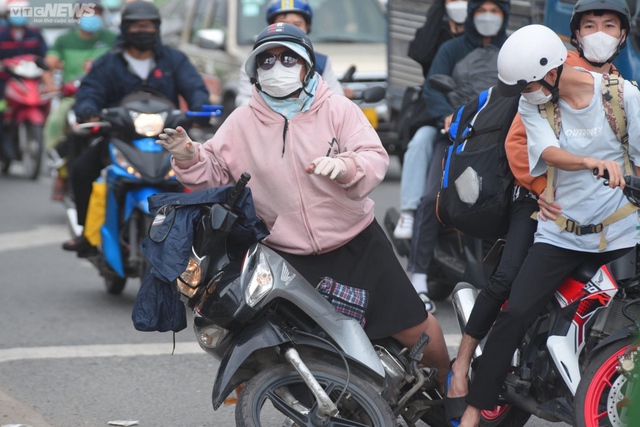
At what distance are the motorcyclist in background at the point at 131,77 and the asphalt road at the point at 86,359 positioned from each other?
636 mm

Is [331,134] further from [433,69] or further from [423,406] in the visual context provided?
[433,69]

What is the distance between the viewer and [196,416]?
5621 millimetres

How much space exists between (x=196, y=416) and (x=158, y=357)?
1116 millimetres

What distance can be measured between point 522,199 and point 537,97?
1.82 ft

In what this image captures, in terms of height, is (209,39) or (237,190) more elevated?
(237,190)

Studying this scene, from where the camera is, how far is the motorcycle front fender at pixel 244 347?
4363 mm

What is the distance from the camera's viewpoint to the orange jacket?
15.1ft

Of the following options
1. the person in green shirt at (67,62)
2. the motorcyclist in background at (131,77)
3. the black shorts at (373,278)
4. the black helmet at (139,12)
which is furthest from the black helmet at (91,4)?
the black shorts at (373,278)

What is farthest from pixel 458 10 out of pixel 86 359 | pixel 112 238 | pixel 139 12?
pixel 86 359

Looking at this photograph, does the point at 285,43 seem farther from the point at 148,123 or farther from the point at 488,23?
the point at 148,123

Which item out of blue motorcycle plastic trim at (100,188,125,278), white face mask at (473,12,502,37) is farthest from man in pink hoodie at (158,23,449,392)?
blue motorcycle plastic trim at (100,188,125,278)

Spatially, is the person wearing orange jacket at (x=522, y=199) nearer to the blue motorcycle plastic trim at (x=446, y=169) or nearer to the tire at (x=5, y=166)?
A: the blue motorcycle plastic trim at (x=446, y=169)

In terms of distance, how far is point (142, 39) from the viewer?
787 cm

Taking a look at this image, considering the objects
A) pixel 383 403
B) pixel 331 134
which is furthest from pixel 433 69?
pixel 383 403
